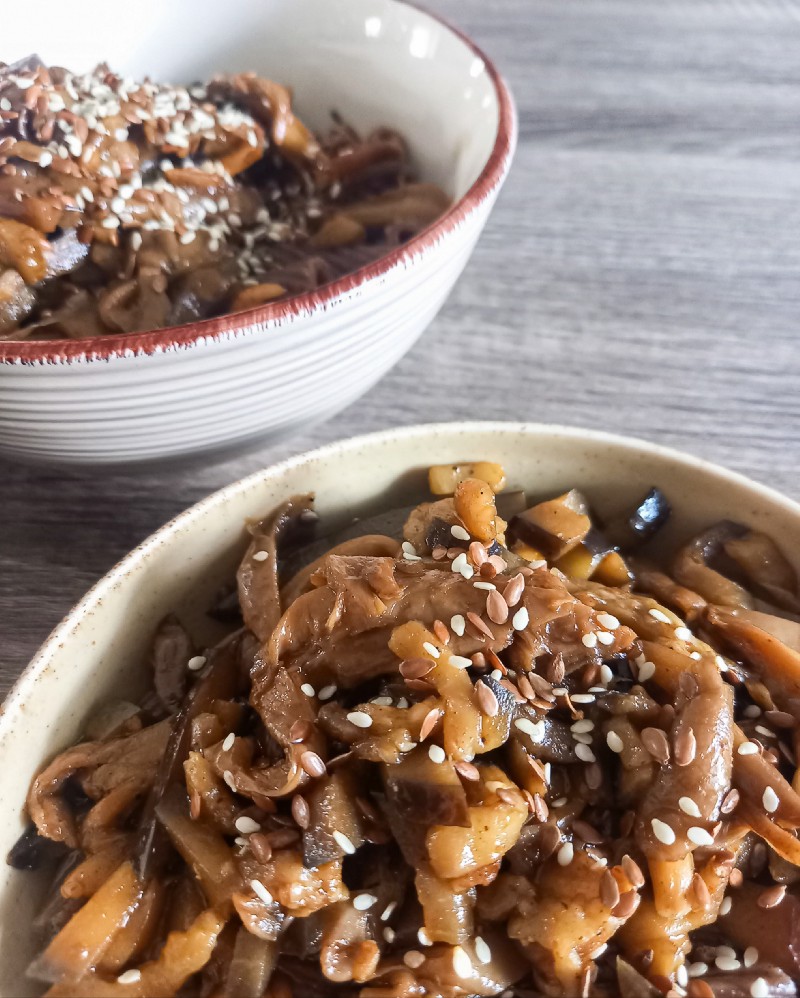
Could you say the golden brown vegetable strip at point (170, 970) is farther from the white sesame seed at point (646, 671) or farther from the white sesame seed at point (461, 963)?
the white sesame seed at point (646, 671)

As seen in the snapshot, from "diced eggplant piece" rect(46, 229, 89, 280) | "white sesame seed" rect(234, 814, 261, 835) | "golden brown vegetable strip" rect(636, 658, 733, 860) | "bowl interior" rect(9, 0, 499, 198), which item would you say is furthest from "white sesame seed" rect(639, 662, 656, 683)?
"diced eggplant piece" rect(46, 229, 89, 280)

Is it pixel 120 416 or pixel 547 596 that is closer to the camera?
pixel 547 596

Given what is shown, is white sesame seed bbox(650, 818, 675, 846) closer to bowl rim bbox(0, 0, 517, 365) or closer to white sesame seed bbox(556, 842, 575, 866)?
white sesame seed bbox(556, 842, 575, 866)

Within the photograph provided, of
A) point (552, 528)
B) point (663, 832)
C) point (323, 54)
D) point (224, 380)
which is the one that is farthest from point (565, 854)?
point (323, 54)

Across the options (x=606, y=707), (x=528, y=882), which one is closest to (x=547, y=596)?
(x=606, y=707)

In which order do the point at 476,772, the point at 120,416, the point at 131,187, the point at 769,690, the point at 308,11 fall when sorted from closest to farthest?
the point at 476,772 → the point at 769,690 → the point at 120,416 → the point at 131,187 → the point at 308,11

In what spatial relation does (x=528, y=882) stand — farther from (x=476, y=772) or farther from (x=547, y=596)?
(x=547, y=596)
